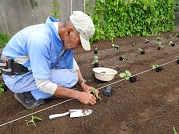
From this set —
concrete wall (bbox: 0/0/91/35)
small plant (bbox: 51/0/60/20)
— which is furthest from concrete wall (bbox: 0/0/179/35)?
small plant (bbox: 51/0/60/20)

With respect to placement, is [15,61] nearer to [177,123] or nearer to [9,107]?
[9,107]

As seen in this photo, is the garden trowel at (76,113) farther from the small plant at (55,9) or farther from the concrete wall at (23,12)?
the concrete wall at (23,12)

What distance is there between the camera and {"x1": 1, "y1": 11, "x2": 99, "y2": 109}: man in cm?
170

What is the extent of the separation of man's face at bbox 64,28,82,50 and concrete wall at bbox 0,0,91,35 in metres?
3.57

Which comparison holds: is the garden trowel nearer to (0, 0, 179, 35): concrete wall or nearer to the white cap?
the white cap

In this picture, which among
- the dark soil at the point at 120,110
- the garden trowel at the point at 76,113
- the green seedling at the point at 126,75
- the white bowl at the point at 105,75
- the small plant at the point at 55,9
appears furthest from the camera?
the small plant at the point at 55,9

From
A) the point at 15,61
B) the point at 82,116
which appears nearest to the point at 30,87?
the point at 15,61

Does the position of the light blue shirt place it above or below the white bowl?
above

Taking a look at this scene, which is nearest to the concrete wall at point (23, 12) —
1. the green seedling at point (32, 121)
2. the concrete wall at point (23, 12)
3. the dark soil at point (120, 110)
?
the concrete wall at point (23, 12)

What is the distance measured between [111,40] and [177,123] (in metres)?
3.65

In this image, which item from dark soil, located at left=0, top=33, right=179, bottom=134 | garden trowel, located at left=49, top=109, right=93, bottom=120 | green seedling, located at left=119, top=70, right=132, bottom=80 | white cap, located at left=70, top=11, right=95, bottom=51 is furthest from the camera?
green seedling, located at left=119, top=70, right=132, bottom=80

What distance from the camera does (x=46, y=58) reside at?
1.77 m

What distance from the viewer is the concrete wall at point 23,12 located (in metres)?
4.75

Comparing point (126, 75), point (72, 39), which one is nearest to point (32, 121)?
point (72, 39)
